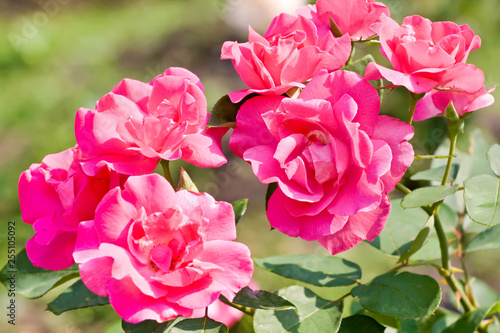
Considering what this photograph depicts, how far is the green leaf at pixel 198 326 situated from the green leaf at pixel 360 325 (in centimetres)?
18

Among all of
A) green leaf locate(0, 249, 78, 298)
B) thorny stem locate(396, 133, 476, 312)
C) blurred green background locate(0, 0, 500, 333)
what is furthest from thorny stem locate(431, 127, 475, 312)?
blurred green background locate(0, 0, 500, 333)

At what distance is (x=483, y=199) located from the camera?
0.67 meters

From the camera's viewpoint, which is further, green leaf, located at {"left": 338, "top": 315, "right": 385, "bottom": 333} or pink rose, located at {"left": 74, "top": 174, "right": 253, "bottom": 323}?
green leaf, located at {"left": 338, "top": 315, "right": 385, "bottom": 333}

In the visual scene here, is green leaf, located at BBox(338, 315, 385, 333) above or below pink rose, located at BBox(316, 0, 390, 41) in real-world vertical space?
below

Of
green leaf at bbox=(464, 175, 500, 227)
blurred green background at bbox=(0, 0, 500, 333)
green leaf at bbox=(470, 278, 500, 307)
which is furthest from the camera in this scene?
blurred green background at bbox=(0, 0, 500, 333)

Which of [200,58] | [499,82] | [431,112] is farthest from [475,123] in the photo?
[431,112]

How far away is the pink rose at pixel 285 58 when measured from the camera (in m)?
0.61

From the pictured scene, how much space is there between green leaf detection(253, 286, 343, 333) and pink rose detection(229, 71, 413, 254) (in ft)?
0.39

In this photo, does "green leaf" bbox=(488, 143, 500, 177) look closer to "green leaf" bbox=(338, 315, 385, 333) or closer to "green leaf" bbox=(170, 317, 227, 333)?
"green leaf" bbox=(338, 315, 385, 333)

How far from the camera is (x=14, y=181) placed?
8.41 ft

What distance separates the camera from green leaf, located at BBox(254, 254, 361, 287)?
79cm

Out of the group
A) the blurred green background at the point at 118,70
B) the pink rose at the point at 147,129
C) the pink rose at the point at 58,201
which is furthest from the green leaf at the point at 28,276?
the blurred green background at the point at 118,70

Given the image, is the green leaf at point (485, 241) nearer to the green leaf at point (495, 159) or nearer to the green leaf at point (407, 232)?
the green leaf at point (407, 232)

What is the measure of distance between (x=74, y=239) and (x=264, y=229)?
1.81 metres
